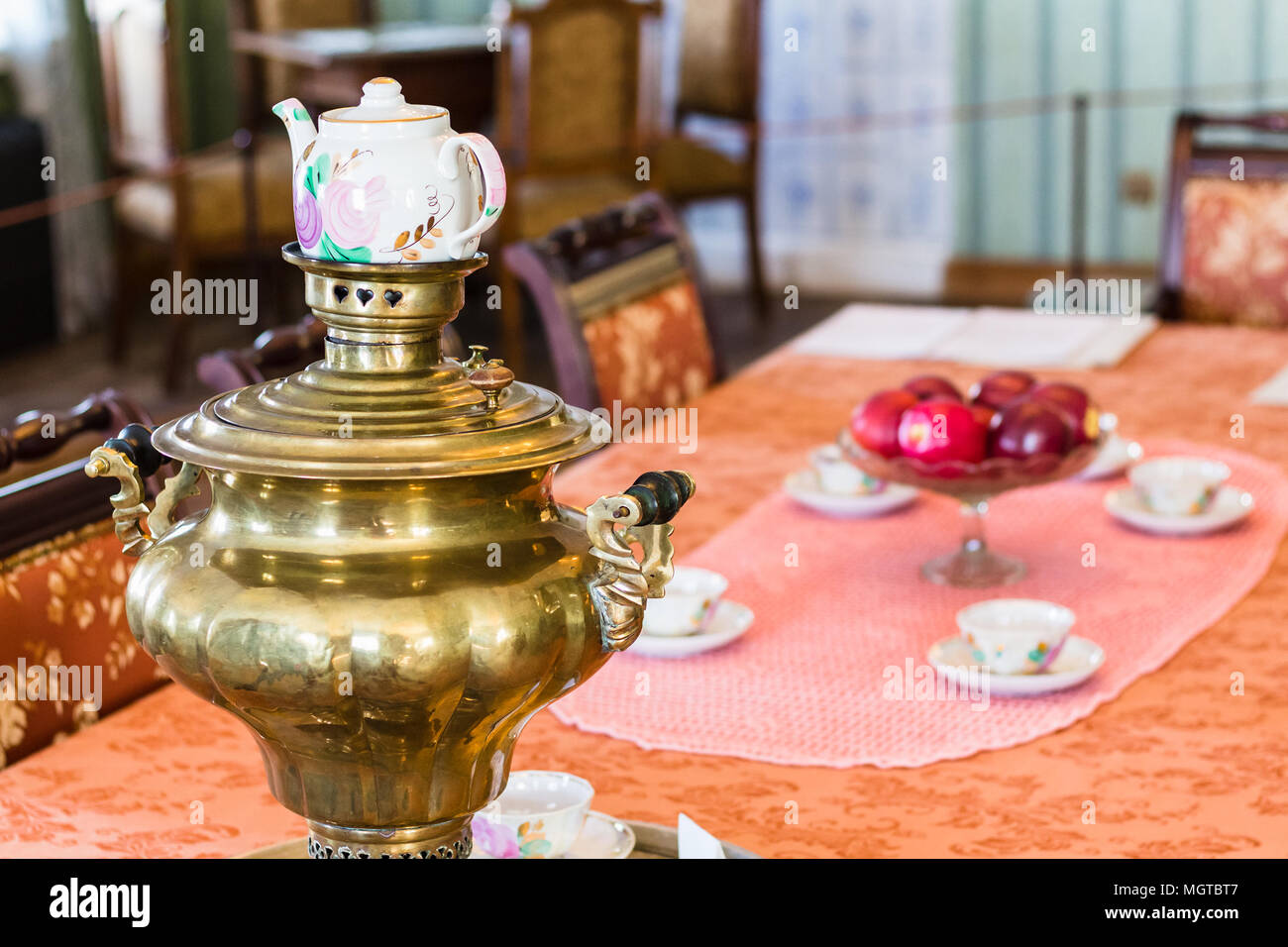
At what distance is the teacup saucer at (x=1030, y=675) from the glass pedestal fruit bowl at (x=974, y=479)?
0.17 meters

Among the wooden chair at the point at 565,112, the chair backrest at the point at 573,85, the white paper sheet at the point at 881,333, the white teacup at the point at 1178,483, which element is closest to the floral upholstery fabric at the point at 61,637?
the white teacup at the point at 1178,483

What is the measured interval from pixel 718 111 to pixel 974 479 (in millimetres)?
3869

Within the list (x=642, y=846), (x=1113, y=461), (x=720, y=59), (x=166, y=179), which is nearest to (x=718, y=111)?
(x=720, y=59)

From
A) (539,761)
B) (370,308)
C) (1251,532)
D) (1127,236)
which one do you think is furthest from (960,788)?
(1127,236)

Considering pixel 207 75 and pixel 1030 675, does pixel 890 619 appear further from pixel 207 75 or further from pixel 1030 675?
pixel 207 75

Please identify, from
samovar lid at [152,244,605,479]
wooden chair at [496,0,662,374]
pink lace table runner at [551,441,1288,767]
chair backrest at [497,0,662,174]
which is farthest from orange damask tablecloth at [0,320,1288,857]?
chair backrest at [497,0,662,174]

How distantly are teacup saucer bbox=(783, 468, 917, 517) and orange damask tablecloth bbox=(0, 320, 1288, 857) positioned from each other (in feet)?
1.27

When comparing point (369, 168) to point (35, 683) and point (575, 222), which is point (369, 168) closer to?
point (35, 683)

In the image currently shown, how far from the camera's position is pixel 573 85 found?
172 inches

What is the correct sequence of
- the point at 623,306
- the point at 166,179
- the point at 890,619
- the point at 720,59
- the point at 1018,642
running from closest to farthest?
the point at 1018,642 < the point at 890,619 < the point at 623,306 < the point at 166,179 < the point at 720,59

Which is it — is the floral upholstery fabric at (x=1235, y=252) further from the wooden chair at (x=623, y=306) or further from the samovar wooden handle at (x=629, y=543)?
the samovar wooden handle at (x=629, y=543)

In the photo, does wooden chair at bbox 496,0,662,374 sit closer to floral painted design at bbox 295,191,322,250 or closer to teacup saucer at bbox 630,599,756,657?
teacup saucer at bbox 630,599,756,657

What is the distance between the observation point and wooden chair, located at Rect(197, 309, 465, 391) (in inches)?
62.1

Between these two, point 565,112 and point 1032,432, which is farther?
point 565,112
